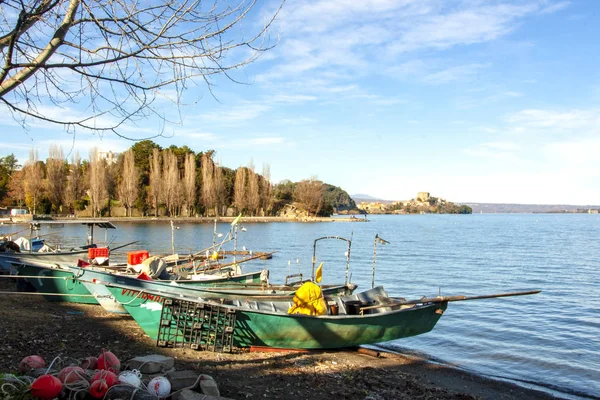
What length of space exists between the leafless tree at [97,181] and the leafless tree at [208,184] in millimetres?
16887

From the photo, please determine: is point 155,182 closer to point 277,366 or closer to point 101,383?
point 277,366

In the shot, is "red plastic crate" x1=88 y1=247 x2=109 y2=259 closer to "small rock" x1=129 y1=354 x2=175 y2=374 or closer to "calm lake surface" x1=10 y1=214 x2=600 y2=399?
"calm lake surface" x1=10 y1=214 x2=600 y2=399

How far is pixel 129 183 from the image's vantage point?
84562 millimetres

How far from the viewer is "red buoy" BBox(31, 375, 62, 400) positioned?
217 inches

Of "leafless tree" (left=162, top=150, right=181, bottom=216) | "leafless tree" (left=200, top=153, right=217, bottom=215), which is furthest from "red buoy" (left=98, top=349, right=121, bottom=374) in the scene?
"leafless tree" (left=200, top=153, right=217, bottom=215)

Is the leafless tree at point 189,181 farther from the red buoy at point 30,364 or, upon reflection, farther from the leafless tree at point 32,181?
the red buoy at point 30,364

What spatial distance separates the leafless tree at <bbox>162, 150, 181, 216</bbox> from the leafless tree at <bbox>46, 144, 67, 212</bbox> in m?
16.1

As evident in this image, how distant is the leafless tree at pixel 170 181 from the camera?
8725 cm

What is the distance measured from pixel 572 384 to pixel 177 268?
15.3 m

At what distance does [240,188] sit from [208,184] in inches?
316

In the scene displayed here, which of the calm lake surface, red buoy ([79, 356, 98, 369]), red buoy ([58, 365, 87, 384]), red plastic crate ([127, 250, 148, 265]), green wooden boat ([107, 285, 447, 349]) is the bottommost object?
the calm lake surface

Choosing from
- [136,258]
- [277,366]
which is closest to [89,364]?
[277,366]

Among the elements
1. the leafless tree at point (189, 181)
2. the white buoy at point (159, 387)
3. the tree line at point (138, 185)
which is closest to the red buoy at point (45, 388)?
the white buoy at point (159, 387)

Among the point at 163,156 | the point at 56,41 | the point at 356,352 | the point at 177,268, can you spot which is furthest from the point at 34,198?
the point at 56,41
